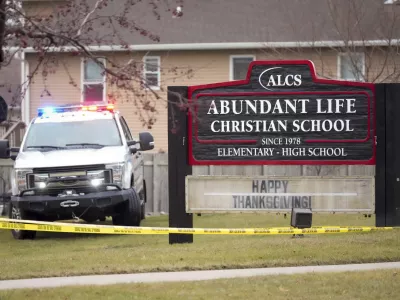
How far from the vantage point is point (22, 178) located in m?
15.4

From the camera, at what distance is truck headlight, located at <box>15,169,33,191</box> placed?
50.3 feet

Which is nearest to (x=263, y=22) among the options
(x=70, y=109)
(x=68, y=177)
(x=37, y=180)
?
(x=70, y=109)

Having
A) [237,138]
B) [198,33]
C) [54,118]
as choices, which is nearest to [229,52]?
[198,33]

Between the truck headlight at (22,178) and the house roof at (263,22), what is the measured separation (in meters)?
8.80

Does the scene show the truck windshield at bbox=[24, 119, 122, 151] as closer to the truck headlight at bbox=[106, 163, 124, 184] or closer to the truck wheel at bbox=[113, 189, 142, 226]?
the truck headlight at bbox=[106, 163, 124, 184]

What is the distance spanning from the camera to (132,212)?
15773 millimetres

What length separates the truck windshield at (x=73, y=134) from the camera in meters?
16.1

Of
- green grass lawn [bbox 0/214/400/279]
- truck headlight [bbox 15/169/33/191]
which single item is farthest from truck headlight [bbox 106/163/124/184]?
truck headlight [bbox 15/169/33/191]

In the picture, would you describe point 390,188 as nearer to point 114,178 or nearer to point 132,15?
point 114,178

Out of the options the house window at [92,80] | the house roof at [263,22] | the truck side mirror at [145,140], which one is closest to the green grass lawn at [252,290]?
the truck side mirror at [145,140]

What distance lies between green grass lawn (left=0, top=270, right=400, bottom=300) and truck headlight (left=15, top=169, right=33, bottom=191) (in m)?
6.23

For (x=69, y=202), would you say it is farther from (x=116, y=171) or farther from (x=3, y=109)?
(x=3, y=109)

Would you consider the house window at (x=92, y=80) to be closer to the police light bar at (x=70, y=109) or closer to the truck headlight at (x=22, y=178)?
the police light bar at (x=70, y=109)

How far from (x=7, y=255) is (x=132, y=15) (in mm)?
14619
